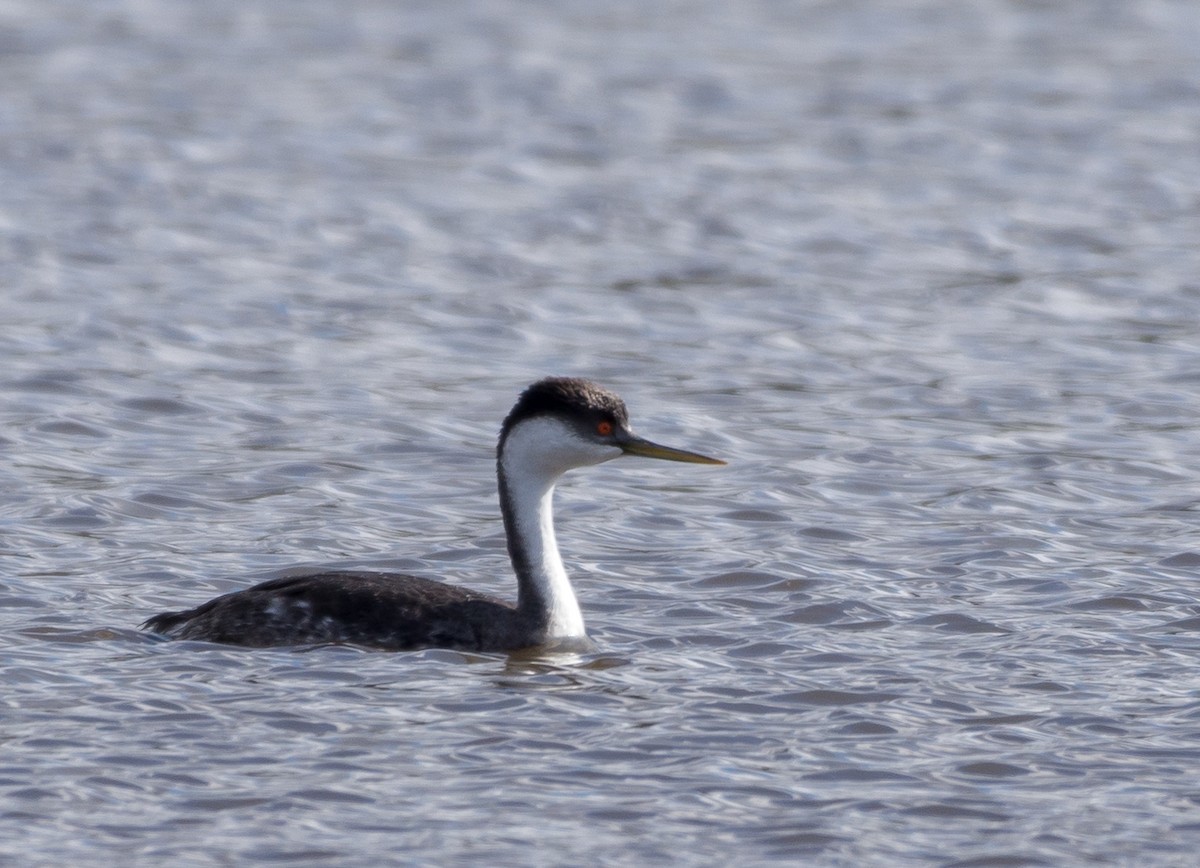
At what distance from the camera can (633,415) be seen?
14.8 metres

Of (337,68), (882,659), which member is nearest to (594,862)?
(882,659)

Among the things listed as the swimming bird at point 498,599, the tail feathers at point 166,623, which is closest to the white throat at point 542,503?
the swimming bird at point 498,599

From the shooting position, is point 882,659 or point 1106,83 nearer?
point 882,659

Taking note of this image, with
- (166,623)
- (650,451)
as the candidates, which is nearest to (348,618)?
(166,623)

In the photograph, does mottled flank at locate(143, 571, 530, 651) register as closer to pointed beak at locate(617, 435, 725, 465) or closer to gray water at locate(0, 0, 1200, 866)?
gray water at locate(0, 0, 1200, 866)

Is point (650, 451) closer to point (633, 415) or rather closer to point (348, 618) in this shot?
point (348, 618)

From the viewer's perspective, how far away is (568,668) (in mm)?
10281

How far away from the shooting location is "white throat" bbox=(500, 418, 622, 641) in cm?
Answer: 1060

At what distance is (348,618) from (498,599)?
0.92 meters

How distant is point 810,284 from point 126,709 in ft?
33.0

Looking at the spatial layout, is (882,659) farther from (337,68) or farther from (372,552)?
(337,68)

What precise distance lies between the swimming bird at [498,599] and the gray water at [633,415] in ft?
0.53

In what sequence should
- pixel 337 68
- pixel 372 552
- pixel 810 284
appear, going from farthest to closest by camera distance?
1. pixel 337 68
2. pixel 810 284
3. pixel 372 552

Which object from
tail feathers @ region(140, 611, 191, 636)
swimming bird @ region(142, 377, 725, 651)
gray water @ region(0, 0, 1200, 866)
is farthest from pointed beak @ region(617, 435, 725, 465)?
tail feathers @ region(140, 611, 191, 636)
